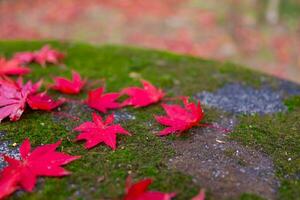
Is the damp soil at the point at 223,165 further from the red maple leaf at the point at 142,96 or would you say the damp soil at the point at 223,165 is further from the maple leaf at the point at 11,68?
the maple leaf at the point at 11,68

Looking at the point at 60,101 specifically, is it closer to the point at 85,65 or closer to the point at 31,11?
the point at 85,65

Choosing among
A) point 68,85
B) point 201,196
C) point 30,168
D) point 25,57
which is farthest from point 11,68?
point 201,196

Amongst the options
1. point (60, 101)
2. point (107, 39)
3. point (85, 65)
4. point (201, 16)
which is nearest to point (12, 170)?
point (60, 101)

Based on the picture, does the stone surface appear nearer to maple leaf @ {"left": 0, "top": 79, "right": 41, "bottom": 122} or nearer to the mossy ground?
the mossy ground

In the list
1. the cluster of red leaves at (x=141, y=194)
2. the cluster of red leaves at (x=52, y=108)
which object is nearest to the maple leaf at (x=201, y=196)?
the cluster of red leaves at (x=52, y=108)

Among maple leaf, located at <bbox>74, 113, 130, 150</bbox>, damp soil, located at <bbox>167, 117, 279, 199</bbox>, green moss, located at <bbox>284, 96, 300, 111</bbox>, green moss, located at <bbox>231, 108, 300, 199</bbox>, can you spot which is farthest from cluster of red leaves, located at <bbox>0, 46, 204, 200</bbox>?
green moss, located at <bbox>284, 96, 300, 111</bbox>

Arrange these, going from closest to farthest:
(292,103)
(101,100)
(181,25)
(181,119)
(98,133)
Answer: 1. (98,133)
2. (181,119)
3. (101,100)
4. (292,103)
5. (181,25)

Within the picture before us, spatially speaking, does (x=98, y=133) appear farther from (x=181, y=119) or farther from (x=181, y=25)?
(x=181, y=25)
